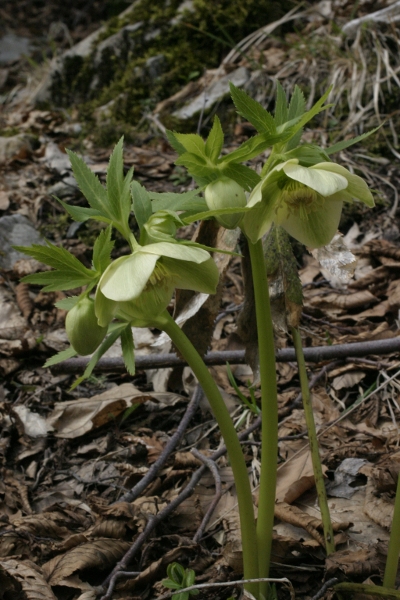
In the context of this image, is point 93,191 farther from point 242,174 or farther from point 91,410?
point 91,410

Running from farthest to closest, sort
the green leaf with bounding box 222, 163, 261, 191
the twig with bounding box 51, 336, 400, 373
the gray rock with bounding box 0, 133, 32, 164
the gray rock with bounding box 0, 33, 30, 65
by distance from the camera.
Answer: the gray rock with bounding box 0, 33, 30, 65, the gray rock with bounding box 0, 133, 32, 164, the twig with bounding box 51, 336, 400, 373, the green leaf with bounding box 222, 163, 261, 191

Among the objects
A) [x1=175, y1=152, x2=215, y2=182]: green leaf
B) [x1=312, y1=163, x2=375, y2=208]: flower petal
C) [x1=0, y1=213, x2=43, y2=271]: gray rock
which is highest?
[x1=175, y1=152, x2=215, y2=182]: green leaf

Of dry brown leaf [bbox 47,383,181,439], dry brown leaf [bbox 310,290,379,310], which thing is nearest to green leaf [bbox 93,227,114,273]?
dry brown leaf [bbox 47,383,181,439]

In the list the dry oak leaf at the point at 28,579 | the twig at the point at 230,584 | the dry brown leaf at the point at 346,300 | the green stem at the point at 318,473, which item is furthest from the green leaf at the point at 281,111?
the dry brown leaf at the point at 346,300

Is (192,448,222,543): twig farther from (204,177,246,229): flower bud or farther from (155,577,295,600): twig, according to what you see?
(204,177,246,229): flower bud

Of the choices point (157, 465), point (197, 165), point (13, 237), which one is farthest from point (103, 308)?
point (13, 237)

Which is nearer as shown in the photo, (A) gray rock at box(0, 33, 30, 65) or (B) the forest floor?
(B) the forest floor
